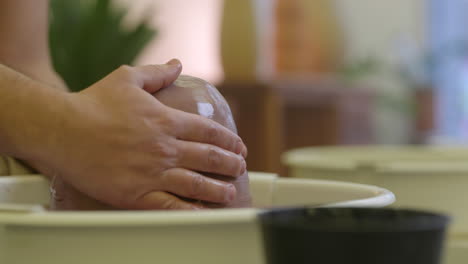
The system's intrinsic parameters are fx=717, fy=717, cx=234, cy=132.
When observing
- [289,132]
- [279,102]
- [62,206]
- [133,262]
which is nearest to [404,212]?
[133,262]

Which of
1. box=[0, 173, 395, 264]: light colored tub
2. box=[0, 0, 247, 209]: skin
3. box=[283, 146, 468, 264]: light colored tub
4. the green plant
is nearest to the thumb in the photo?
box=[0, 0, 247, 209]: skin

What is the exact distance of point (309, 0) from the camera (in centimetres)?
314

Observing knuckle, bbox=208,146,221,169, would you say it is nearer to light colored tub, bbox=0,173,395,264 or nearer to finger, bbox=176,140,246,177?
finger, bbox=176,140,246,177

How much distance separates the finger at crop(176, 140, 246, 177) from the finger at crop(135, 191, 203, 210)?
0.02 m

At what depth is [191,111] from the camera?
1.83ft

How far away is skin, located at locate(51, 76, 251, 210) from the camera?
0.54 meters

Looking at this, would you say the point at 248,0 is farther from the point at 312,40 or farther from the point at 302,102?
the point at 312,40

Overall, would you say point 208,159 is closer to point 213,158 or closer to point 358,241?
point 213,158

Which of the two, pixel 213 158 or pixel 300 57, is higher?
pixel 213 158

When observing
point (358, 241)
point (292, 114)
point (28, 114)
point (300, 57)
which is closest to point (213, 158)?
point (28, 114)

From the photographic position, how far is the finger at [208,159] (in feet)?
1.60

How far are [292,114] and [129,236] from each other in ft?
7.58

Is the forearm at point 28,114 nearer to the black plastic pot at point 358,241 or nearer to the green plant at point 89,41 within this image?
the black plastic pot at point 358,241

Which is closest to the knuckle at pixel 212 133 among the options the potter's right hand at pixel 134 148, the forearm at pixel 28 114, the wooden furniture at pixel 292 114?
the potter's right hand at pixel 134 148
